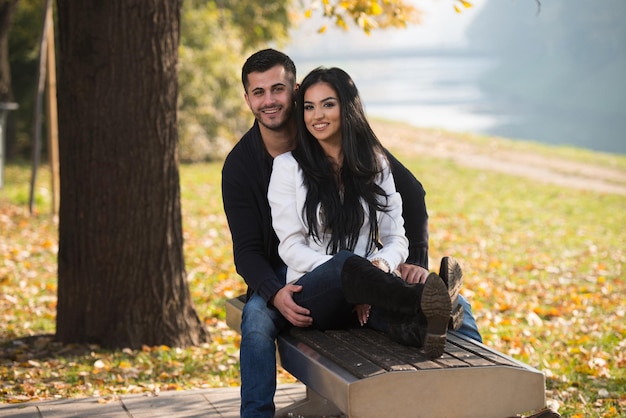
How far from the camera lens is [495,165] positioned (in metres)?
20.4

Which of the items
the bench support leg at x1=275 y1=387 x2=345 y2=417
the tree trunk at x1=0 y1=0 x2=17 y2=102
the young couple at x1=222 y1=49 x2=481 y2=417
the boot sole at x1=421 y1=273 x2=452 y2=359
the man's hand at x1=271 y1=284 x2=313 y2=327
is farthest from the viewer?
the tree trunk at x1=0 y1=0 x2=17 y2=102

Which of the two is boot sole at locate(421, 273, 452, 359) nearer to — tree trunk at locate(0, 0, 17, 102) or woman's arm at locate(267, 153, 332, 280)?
woman's arm at locate(267, 153, 332, 280)

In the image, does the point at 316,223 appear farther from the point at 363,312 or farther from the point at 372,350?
the point at 372,350

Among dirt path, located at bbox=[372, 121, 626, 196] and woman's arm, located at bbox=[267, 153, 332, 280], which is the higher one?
woman's arm, located at bbox=[267, 153, 332, 280]

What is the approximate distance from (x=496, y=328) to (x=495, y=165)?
1435 cm

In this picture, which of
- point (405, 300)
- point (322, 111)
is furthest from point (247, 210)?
point (405, 300)

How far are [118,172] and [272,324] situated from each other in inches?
84.0

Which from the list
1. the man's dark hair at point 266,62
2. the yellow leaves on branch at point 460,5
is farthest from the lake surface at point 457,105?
the man's dark hair at point 266,62

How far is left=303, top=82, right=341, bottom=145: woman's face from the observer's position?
366 cm

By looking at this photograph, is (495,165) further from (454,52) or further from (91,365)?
(454,52)

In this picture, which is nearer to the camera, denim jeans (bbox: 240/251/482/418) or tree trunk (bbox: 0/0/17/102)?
denim jeans (bbox: 240/251/482/418)

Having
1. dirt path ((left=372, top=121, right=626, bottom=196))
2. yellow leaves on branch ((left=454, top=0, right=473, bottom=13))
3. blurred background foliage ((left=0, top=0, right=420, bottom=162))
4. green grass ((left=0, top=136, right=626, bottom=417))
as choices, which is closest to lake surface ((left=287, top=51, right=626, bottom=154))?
dirt path ((left=372, top=121, right=626, bottom=196))

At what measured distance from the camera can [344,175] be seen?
3.70 m

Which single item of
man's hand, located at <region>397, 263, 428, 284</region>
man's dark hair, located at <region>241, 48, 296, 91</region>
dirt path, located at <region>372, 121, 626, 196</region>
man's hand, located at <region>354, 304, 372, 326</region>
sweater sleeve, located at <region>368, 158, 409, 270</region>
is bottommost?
dirt path, located at <region>372, 121, 626, 196</region>
